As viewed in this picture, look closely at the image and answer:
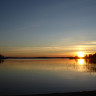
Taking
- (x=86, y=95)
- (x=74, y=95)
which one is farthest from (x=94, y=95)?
(x=74, y=95)

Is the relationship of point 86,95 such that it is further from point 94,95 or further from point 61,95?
point 61,95

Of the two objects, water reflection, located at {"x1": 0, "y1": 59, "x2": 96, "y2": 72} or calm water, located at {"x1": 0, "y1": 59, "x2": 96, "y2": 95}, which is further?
water reflection, located at {"x1": 0, "y1": 59, "x2": 96, "y2": 72}

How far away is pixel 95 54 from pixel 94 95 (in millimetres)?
182359

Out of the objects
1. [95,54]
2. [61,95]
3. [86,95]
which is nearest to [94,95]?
[86,95]

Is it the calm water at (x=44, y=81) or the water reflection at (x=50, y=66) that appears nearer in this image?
the calm water at (x=44, y=81)

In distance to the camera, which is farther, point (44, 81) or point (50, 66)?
point (50, 66)

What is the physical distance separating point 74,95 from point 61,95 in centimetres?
102

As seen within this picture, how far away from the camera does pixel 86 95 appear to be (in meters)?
11.2

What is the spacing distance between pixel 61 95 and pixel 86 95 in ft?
6.39

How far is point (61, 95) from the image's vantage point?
37.3ft

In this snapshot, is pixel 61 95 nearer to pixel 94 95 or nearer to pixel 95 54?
pixel 94 95

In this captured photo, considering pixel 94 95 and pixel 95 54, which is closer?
pixel 94 95

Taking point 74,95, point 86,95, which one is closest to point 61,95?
point 74,95

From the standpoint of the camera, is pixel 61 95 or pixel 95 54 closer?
pixel 61 95
